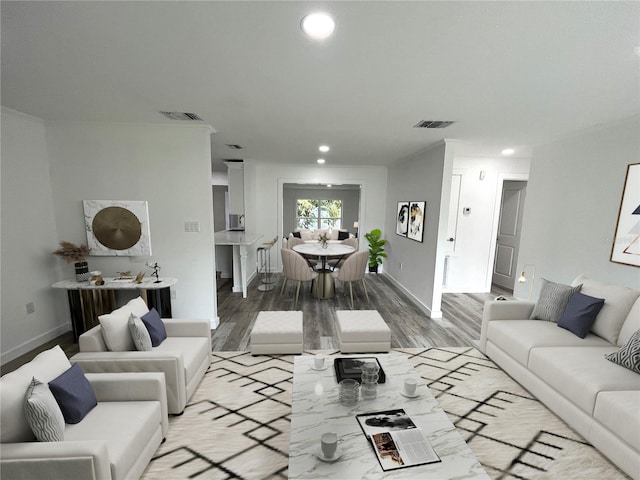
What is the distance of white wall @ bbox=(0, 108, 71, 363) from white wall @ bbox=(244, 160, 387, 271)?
339cm

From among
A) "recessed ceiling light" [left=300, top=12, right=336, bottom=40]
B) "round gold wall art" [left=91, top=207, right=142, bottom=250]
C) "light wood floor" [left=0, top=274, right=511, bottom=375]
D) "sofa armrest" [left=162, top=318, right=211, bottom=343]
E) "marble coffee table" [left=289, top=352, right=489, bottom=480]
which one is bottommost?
"light wood floor" [left=0, top=274, right=511, bottom=375]

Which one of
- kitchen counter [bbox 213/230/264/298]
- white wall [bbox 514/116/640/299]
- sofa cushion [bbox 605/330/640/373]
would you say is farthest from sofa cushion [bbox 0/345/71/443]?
white wall [bbox 514/116/640/299]

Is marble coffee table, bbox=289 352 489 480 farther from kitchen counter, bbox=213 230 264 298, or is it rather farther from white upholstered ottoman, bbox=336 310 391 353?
kitchen counter, bbox=213 230 264 298

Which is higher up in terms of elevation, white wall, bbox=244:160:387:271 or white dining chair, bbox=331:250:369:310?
white wall, bbox=244:160:387:271

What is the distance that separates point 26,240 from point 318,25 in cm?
378

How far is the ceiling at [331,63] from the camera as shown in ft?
4.25

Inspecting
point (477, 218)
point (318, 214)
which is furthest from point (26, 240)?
point (318, 214)

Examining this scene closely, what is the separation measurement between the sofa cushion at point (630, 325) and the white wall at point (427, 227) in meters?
→ 1.90

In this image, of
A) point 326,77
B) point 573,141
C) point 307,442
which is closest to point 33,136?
point 326,77

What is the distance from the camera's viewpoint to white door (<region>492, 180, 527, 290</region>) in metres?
5.47

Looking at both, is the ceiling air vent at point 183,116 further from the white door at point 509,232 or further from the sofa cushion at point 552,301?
the white door at point 509,232

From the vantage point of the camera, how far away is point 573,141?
327cm

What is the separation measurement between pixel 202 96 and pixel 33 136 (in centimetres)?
235

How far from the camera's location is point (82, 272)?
3.22 meters
